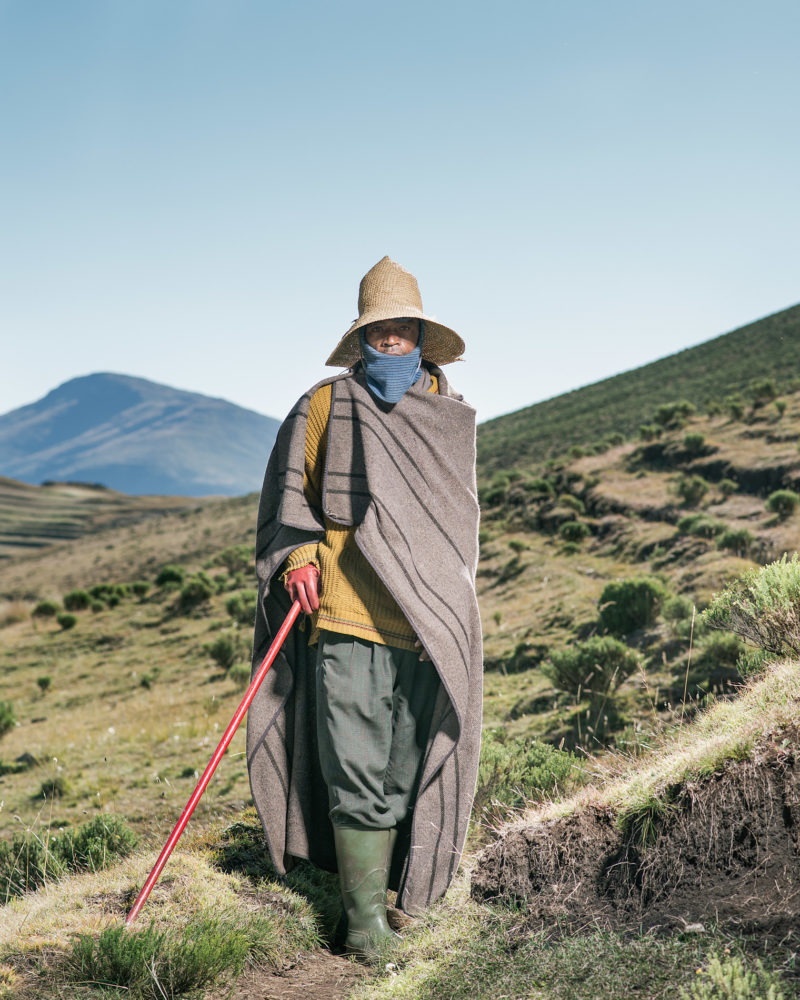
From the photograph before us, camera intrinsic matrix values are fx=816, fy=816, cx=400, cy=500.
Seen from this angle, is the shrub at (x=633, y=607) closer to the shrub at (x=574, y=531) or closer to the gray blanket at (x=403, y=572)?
the shrub at (x=574, y=531)

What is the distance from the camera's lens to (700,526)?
44.0ft

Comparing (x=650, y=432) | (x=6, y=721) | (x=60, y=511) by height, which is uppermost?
(x=60, y=511)

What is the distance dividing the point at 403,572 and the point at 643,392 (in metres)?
39.0

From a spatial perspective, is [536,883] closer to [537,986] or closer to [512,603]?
[537,986]

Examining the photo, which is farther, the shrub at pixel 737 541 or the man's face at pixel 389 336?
the shrub at pixel 737 541

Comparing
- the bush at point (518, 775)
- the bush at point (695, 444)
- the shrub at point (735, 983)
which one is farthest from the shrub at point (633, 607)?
the bush at point (695, 444)

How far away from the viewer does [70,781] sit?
8.57m

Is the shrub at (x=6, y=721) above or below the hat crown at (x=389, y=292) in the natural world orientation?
below

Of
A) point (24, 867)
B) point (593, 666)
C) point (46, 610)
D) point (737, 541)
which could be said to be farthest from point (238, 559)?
point (24, 867)

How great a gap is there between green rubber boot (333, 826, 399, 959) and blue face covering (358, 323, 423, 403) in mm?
1829

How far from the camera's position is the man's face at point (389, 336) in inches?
140

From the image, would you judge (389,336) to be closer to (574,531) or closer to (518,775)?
Result: (518,775)

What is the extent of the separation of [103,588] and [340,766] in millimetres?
24308

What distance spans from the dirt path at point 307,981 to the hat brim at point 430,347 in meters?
2.56
